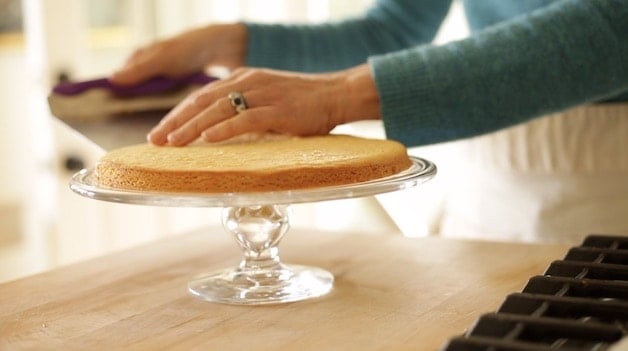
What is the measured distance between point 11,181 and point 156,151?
238cm

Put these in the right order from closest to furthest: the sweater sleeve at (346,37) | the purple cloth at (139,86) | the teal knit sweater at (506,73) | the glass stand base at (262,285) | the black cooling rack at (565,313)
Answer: the black cooling rack at (565,313) < the glass stand base at (262,285) < the teal knit sweater at (506,73) < the purple cloth at (139,86) < the sweater sleeve at (346,37)

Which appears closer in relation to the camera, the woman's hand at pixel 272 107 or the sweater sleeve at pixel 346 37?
the woman's hand at pixel 272 107

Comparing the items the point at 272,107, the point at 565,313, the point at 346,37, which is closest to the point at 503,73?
the point at 272,107

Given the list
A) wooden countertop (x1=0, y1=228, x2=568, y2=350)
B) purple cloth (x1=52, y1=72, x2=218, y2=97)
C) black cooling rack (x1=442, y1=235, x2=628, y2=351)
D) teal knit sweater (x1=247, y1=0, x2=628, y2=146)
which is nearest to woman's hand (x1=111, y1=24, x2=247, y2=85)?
purple cloth (x1=52, y1=72, x2=218, y2=97)

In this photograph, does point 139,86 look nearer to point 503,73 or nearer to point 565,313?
point 503,73

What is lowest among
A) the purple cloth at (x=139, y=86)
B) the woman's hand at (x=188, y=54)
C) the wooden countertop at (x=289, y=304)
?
the wooden countertop at (x=289, y=304)

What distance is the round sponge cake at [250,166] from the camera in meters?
0.77

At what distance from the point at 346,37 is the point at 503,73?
52cm

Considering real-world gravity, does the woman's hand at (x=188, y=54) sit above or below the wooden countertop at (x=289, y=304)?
above

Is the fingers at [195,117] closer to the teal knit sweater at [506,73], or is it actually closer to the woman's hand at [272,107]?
the woman's hand at [272,107]

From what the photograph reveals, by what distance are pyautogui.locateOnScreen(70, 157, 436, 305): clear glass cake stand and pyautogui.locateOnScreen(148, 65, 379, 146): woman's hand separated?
80 mm

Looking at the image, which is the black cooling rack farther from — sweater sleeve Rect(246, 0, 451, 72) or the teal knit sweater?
sweater sleeve Rect(246, 0, 451, 72)

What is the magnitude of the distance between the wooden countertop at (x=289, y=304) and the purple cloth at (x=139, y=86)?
184 mm

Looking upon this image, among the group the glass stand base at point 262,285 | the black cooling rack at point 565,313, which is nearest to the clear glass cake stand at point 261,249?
the glass stand base at point 262,285
